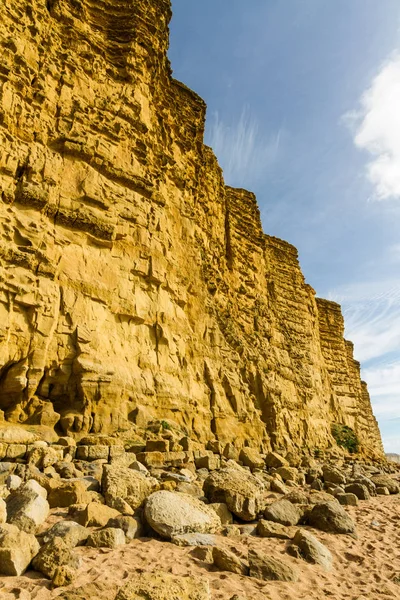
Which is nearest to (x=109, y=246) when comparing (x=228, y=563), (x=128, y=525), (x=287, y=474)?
(x=287, y=474)

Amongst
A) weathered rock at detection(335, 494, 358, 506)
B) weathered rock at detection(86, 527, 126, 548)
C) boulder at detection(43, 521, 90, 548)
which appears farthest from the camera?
weathered rock at detection(335, 494, 358, 506)

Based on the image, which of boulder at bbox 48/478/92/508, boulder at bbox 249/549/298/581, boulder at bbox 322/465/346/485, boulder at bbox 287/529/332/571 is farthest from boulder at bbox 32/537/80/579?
boulder at bbox 322/465/346/485

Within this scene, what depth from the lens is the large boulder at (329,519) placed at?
5.90 metres

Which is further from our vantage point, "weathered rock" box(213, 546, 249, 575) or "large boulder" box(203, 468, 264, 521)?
"large boulder" box(203, 468, 264, 521)

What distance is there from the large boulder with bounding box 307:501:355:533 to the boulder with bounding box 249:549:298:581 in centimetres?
208

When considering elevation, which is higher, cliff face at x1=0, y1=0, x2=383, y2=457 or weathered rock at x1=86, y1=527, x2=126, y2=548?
cliff face at x1=0, y1=0, x2=383, y2=457

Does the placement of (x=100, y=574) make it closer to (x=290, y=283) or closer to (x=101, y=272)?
(x=101, y=272)

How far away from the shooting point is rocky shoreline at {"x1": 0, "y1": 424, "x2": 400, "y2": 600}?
3.36m

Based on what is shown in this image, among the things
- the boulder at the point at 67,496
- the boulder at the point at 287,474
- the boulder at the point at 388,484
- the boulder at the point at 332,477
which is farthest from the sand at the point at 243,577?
the boulder at the point at 388,484

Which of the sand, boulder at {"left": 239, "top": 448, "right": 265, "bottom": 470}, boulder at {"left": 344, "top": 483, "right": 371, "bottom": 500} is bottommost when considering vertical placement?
the sand

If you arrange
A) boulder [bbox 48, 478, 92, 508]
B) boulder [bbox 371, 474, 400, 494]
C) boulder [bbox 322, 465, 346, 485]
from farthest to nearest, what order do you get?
1. boulder [bbox 371, 474, 400, 494]
2. boulder [bbox 322, 465, 346, 485]
3. boulder [bbox 48, 478, 92, 508]

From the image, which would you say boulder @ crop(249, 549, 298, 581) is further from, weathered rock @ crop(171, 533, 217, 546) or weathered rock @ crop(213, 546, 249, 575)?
weathered rock @ crop(171, 533, 217, 546)

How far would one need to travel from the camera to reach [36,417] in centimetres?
905

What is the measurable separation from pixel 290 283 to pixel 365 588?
105ft
